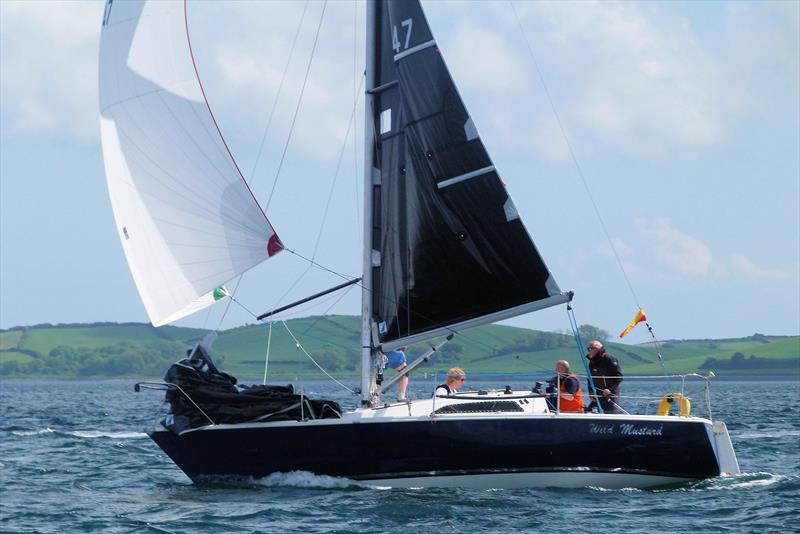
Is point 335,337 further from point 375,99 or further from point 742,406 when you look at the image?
point 375,99

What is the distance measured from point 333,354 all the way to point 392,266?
5959 inches

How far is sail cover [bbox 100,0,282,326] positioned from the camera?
18.4m

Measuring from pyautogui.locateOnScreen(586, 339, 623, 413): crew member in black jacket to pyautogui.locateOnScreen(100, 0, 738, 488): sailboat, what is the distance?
1006 mm

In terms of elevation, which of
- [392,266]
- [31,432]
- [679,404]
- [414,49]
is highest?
[414,49]

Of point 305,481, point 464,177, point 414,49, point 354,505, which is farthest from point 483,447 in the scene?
point 414,49

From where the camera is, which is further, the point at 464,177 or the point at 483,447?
the point at 464,177

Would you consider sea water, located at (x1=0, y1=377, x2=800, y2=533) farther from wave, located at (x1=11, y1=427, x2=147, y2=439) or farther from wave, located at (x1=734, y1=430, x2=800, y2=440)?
wave, located at (x1=11, y1=427, x2=147, y2=439)

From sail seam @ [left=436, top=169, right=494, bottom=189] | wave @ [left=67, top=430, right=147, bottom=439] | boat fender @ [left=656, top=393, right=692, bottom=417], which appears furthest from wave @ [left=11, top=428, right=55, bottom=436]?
boat fender @ [left=656, top=393, right=692, bottom=417]

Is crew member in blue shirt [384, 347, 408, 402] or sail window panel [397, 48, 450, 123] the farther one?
crew member in blue shirt [384, 347, 408, 402]

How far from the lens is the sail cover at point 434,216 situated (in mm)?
18844

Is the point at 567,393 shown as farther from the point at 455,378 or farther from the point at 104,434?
the point at 104,434

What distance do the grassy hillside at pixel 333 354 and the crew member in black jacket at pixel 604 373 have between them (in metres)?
111

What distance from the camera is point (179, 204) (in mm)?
18500

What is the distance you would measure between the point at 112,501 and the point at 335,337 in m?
145
